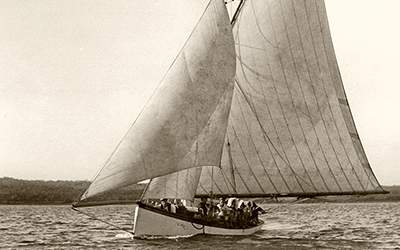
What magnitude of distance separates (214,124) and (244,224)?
21.5 feet

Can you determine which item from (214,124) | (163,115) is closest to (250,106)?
(214,124)

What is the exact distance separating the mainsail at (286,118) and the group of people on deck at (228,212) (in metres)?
0.79

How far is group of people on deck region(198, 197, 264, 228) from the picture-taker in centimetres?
2564

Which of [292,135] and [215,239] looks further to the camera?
[292,135]

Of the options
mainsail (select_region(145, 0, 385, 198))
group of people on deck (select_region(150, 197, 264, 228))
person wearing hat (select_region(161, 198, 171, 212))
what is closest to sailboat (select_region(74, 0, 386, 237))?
mainsail (select_region(145, 0, 385, 198))

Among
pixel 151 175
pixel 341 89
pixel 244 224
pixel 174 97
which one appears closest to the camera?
pixel 151 175

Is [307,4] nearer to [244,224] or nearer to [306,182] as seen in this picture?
[306,182]

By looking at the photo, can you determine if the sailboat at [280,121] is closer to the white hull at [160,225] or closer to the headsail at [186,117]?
the white hull at [160,225]

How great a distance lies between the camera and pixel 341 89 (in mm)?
Answer: 28906

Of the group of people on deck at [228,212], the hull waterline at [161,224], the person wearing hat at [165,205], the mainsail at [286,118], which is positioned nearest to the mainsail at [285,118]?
the mainsail at [286,118]

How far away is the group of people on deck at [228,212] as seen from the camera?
25641 millimetres

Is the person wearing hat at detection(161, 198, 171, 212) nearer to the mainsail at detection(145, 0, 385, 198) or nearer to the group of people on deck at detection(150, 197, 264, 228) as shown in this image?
the group of people on deck at detection(150, 197, 264, 228)

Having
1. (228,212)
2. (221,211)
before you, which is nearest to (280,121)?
(228,212)

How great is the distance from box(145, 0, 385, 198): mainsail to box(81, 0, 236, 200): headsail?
3.79 meters
